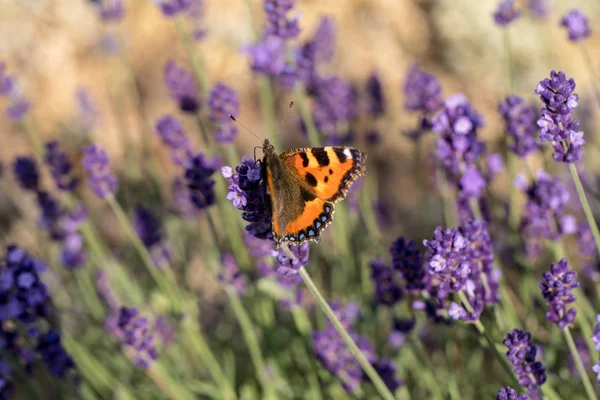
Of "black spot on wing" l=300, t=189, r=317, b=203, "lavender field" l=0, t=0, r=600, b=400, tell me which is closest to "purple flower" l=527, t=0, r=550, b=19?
"lavender field" l=0, t=0, r=600, b=400

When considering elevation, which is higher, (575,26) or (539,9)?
(539,9)

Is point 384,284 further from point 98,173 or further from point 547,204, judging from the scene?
point 98,173

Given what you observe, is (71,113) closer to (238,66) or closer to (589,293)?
(238,66)

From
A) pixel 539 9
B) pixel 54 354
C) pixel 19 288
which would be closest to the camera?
pixel 19 288

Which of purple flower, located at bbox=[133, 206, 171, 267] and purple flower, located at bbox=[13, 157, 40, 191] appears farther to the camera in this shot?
purple flower, located at bbox=[133, 206, 171, 267]

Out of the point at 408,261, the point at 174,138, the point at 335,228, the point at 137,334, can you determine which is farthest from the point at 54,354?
the point at 335,228

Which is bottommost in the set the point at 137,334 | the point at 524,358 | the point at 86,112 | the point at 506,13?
the point at 524,358

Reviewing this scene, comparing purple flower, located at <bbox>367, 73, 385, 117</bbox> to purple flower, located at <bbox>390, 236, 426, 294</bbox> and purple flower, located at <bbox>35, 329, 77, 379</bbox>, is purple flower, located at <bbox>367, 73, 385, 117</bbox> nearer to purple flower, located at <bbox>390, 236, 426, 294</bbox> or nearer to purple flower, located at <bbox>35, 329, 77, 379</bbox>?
purple flower, located at <bbox>390, 236, 426, 294</bbox>
